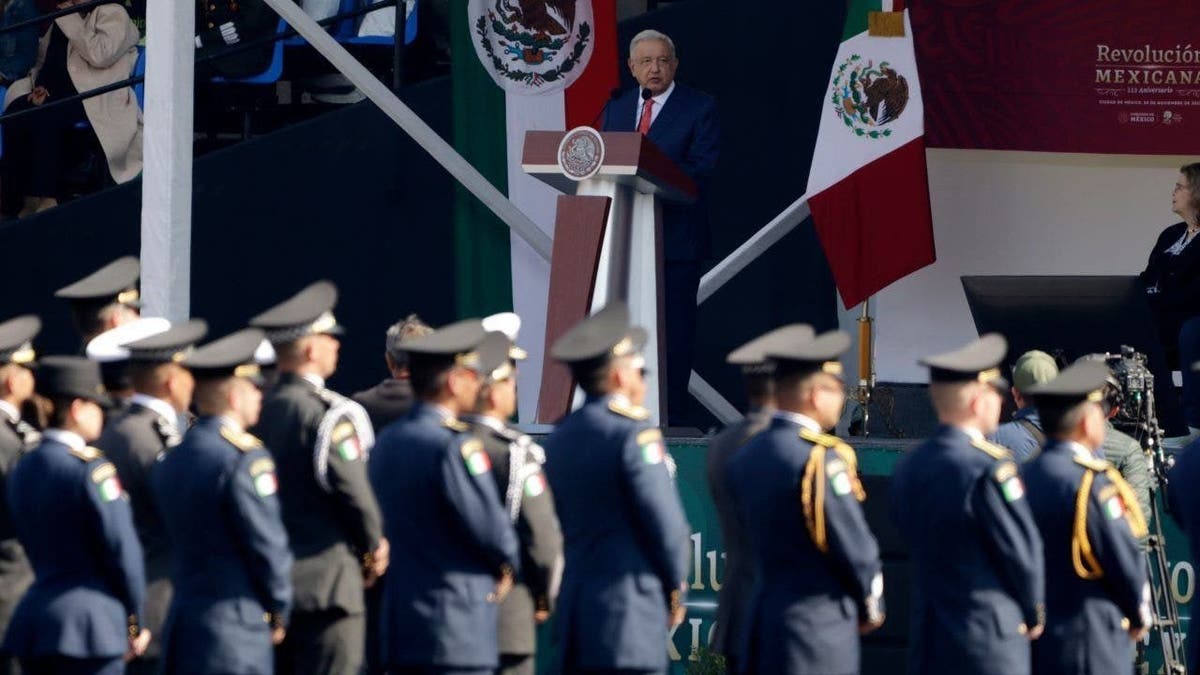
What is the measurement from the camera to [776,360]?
589 cm

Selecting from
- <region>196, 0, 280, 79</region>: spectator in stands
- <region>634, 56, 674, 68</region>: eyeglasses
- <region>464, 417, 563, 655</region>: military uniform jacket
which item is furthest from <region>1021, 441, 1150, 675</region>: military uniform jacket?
<region>196, 0, 280, 79</region>: spectator in stands

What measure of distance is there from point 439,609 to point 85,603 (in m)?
0.90

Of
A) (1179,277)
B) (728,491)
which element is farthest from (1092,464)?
(1179,277)

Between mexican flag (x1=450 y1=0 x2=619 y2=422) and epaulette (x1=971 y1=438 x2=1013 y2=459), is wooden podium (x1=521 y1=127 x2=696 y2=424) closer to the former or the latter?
mexican flag (x1=450 y1=0 x2=619 y2=422)

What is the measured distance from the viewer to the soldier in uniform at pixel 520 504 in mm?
5961

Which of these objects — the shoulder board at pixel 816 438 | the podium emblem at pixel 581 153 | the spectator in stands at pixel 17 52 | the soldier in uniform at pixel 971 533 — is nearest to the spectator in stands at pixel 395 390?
the podium emblem at pixel 581 153

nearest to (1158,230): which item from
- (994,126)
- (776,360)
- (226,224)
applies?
(994,126)

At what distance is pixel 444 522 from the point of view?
229 inches

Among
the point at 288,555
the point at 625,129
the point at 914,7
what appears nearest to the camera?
the point at 288,555

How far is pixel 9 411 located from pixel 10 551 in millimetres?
400

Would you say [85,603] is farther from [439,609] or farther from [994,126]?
[994,126]

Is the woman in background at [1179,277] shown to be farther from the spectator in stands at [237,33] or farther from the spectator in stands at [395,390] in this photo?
the spectator in stands at [237,33]

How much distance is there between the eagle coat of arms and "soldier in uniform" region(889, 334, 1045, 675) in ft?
12.7

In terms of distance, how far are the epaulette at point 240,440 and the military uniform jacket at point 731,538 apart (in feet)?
4.21
